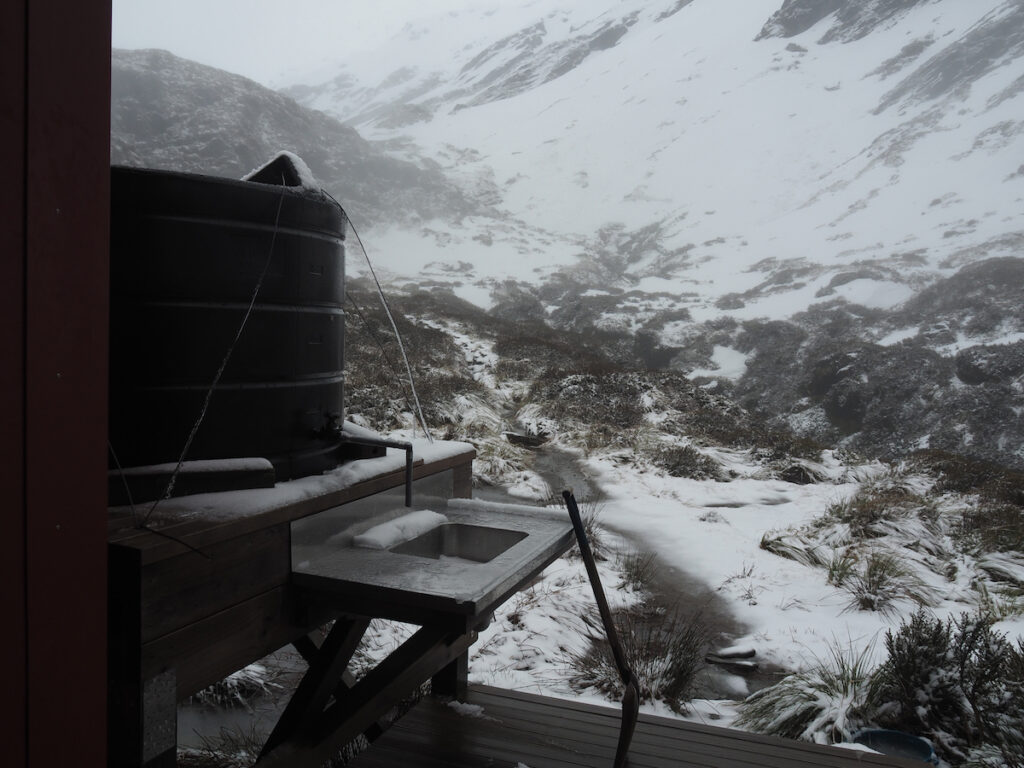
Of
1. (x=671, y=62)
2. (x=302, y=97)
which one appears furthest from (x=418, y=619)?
(x=302, y=97)

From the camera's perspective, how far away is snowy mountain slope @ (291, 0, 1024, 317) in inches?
968

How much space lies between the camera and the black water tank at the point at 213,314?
180 centimetres

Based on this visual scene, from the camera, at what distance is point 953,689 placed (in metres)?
3.12

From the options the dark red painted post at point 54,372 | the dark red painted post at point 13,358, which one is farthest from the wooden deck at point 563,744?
the dark red painted post at point 13,358

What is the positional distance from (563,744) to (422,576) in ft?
4.31

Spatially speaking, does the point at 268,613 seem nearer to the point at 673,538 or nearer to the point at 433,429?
the point at 673,538

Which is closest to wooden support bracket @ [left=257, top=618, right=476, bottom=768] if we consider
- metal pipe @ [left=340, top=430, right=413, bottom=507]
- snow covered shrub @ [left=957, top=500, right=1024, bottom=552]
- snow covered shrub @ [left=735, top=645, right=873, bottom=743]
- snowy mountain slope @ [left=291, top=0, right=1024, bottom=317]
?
metal pipe @ [left=340, top=430, right=413, bottom=507]

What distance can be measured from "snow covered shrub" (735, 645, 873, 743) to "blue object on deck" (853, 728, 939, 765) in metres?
0.09

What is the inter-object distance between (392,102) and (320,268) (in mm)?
53750

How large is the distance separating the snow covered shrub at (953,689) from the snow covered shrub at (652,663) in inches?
34.3

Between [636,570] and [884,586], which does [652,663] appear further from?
[884,586]

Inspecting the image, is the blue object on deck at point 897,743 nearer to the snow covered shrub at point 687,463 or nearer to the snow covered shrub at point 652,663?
the snow covered shrub at point 652,663

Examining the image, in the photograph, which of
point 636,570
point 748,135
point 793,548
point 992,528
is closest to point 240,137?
point 748,135

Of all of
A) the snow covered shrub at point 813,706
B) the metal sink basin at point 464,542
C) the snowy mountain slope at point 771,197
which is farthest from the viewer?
the snowy mountain slope at point 771,197
